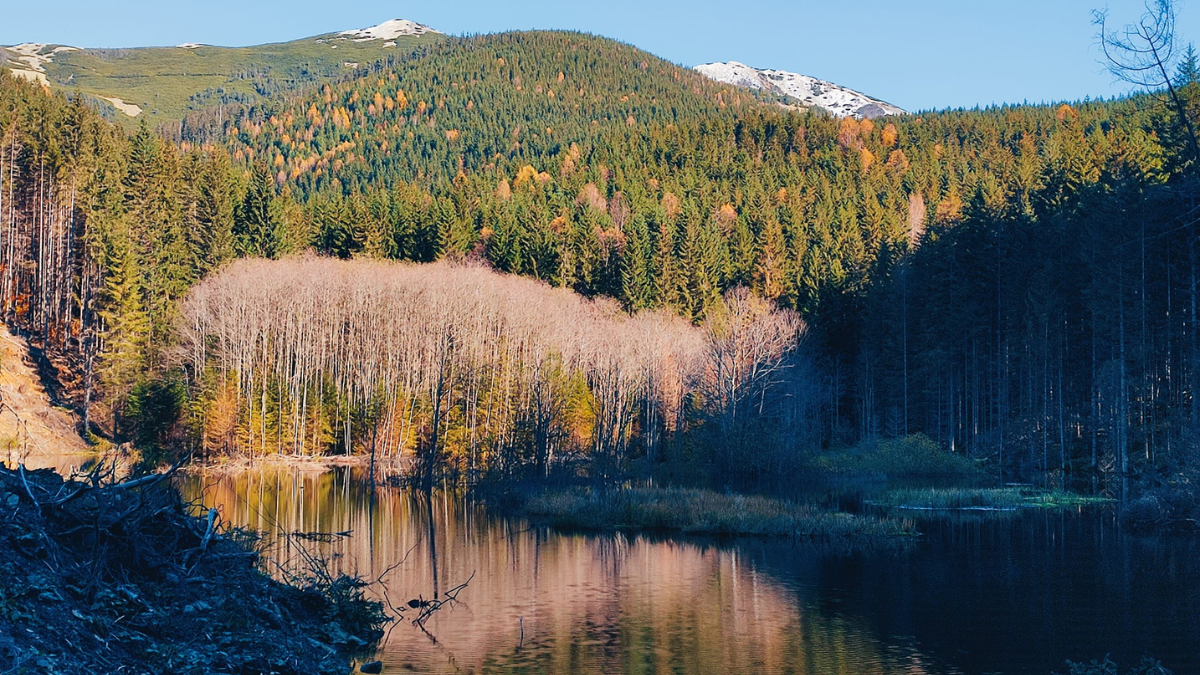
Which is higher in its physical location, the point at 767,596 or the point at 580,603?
the point at 580,603

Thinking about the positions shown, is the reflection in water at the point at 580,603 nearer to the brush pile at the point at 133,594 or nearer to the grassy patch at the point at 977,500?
the brush pile at the point at 133,594

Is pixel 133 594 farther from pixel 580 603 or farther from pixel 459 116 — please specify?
pixel 459 116

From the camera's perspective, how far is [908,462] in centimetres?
6312

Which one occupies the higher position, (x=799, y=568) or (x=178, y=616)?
(x=178, y=616)

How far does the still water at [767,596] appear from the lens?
19.7 metres

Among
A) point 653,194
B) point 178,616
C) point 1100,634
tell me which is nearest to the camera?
point 178,616

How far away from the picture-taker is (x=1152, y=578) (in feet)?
90.9

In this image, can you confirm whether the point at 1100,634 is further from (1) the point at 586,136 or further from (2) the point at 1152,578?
(1) the point at 586,136

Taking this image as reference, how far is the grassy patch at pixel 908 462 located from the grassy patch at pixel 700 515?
23264 mm

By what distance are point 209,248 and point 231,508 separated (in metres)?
42.3

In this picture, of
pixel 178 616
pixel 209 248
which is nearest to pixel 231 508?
pixel 178 616

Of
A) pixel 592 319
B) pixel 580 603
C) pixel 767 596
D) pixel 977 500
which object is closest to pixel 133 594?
pixel 580 603

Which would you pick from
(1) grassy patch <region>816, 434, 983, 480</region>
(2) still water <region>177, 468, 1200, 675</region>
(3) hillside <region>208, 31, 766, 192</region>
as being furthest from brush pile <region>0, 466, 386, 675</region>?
(3) hillside <region>208, 31, 766, 192</region>

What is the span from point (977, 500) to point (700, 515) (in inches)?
606
